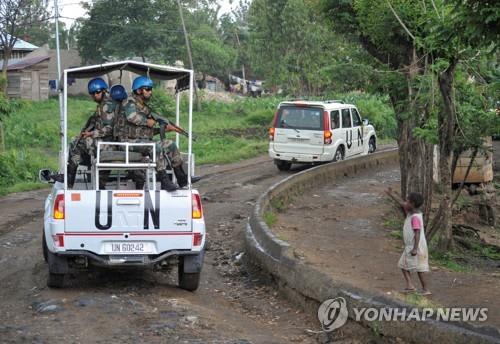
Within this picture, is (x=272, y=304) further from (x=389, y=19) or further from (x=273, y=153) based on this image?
(x=273, y=153)

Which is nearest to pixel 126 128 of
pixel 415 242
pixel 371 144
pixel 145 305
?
pixel 145 305

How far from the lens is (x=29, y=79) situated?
50969 millimetres

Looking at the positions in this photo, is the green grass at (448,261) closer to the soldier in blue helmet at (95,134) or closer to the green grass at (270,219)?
the green grass at (270,219)

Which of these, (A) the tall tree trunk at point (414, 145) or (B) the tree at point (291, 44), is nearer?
(A) the tall tree trunk at point (414, 145)

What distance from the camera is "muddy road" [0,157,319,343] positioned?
758 centimetres

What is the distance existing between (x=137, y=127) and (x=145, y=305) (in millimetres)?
2400

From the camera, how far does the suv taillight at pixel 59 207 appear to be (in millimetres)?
8930

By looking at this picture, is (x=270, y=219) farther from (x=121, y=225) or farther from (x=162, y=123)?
(x=121, y=225)

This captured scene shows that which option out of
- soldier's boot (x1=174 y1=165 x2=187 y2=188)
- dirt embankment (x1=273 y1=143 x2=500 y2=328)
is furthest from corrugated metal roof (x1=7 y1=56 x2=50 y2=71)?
soldier's boot (x1=174 y1=165 x2=187 y2=188)

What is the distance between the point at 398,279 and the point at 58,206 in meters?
3.98

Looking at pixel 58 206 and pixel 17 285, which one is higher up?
pixel 58 206

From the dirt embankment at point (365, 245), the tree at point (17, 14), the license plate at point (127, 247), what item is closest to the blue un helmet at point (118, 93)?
the license plate at point (127, 247)

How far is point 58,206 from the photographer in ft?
29.3

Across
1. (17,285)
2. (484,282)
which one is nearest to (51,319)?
(17,285)
